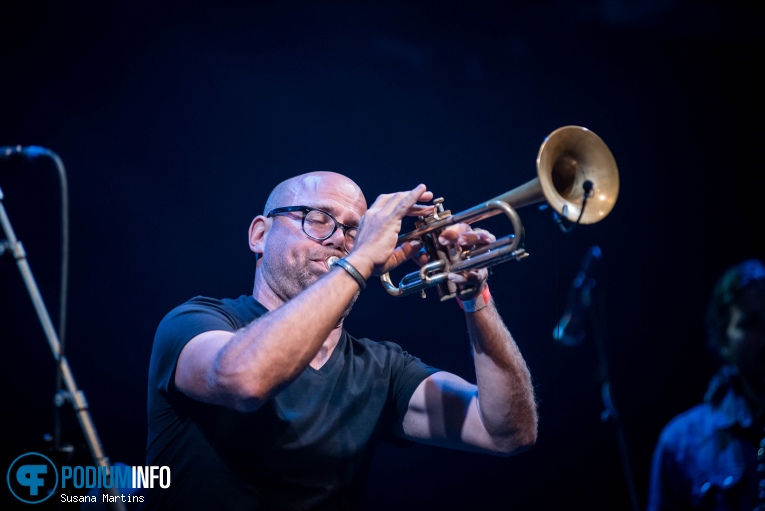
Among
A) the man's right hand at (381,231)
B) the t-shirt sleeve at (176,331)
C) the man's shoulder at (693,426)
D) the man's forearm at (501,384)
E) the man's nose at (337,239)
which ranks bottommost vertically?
the man's shoulder at (693,426)

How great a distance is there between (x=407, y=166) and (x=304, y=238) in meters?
1.72

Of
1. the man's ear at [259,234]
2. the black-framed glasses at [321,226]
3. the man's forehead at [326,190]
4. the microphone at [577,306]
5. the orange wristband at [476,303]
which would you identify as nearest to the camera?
the orange wristband at [476,303]

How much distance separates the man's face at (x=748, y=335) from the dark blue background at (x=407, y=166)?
1.00m

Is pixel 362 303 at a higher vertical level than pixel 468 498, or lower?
higher

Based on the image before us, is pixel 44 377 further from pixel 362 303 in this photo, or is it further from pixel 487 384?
pixel 487 384

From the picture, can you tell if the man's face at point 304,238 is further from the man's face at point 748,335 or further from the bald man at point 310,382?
the man's face at point 748,335

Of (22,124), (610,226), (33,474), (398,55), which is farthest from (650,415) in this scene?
(22,124)

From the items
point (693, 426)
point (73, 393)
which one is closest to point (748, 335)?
point (693, 426)

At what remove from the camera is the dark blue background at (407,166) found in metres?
3.70

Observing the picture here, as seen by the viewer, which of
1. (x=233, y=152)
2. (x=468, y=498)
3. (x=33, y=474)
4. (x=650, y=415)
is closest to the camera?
(x=33, y=474)

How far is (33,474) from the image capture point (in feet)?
8.89

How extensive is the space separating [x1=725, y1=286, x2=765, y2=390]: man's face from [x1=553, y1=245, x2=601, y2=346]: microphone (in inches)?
29.6

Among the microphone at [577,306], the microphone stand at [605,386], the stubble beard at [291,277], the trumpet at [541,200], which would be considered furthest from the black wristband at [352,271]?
the microphone at [577,306]

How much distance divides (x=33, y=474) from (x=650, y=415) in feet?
13.9
